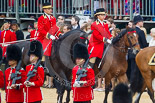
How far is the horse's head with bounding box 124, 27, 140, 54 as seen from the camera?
11.2 m

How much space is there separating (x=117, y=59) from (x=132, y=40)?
1.99 feet

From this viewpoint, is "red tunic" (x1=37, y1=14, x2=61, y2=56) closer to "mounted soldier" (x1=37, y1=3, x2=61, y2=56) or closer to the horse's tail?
"mounted soldier" (x1=37, y1=3, x2=61, y2=56)

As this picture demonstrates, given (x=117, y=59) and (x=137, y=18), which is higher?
(x=137, y=18)

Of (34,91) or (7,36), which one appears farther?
(7,36)

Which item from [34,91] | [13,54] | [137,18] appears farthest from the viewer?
[137,18]

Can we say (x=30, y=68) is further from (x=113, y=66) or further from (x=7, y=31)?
(x=7, y=31)

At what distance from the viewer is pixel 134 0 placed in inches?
583

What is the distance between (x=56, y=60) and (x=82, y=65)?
329cm

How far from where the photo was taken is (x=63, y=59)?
38.2 ft

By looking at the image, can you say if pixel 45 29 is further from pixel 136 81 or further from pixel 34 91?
pixel 34 91

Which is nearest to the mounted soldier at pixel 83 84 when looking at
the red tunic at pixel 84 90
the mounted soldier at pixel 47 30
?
the red tunic at pixel 84 90

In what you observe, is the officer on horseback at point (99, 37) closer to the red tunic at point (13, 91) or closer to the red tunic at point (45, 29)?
the red tunic at point (45, 29)

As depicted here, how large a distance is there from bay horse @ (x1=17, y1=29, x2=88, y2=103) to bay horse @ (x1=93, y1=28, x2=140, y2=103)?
557 millimetres

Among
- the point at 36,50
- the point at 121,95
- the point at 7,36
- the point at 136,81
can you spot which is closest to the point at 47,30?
the point at 136,81
